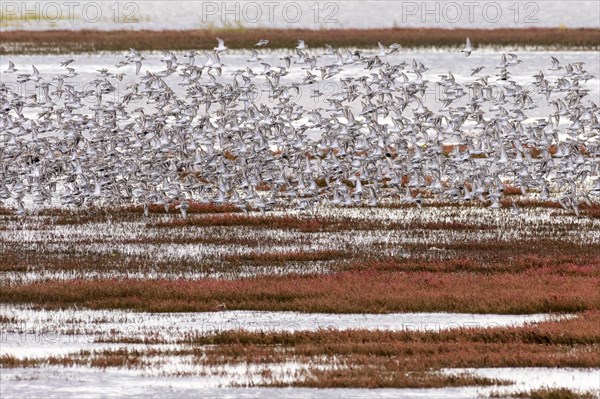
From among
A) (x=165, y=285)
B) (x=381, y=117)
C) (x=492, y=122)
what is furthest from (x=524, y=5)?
(x=165, y=285)

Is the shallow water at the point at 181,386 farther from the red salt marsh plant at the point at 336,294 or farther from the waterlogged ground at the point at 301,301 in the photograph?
the red salt marsh plant at the point at 336,294

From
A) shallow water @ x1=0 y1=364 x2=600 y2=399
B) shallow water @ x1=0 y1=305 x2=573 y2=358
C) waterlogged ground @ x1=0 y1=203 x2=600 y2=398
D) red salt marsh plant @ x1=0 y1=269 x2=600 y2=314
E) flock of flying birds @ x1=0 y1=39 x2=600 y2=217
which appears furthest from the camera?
flock of flying birds @ x1=0 y1=39 x2=600 y2=217

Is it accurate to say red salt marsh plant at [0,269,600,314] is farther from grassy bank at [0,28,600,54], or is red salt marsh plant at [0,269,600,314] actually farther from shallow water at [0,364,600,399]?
grassy bank at [0,28,600,54]

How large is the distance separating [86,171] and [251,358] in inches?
581

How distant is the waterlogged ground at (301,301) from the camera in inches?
611

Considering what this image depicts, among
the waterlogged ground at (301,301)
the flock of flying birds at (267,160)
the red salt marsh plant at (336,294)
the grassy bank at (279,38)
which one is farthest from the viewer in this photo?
the grassy bank at (279,38)

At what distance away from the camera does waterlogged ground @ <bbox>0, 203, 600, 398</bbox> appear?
15.5 metres

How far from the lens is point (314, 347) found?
16.9 metres
